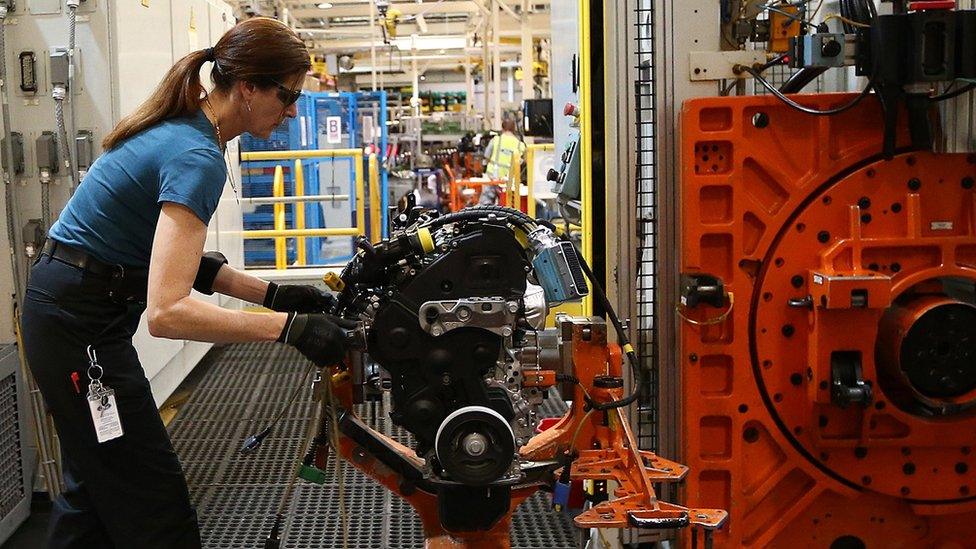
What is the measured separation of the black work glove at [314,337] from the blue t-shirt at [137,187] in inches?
13.6

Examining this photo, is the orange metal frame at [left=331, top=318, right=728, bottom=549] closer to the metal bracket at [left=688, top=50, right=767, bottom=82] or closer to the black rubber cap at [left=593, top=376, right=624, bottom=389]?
the black rubber cap at [left=593, top=376, right=624, bottom=389]

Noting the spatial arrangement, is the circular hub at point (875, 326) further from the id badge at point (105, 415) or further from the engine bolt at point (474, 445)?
the id badge at point (105, 415)

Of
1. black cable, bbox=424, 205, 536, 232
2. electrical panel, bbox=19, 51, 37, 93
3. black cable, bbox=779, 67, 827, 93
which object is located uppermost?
electrical panel, bbox=19, 51, 37, 93

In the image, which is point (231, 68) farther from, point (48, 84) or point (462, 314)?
point (48, 84)

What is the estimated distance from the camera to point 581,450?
2691 millimetres

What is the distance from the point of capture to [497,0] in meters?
11.9

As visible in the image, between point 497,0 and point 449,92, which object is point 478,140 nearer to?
point 497,0

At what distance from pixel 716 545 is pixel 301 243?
5.80 metres

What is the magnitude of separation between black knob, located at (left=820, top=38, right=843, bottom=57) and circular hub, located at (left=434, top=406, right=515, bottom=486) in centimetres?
144

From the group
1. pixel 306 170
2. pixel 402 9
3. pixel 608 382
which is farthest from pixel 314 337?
pixel 402 9

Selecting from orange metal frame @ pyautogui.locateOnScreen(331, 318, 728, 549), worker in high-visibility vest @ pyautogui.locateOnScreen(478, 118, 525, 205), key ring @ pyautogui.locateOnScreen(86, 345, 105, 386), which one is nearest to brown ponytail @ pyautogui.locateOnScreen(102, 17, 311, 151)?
key ring @ pyautogui.locateOnScreen(86, 345, 105, 386)

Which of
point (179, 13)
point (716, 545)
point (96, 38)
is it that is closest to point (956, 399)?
point (716, 545)

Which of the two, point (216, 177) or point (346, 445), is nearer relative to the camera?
point (216, 177)

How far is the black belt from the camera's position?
2.28 m
